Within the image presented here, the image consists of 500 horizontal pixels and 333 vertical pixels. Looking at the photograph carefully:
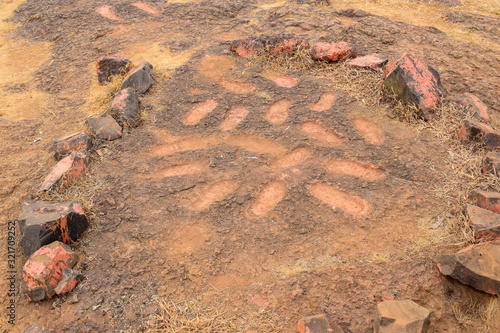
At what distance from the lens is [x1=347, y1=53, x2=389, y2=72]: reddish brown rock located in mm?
3836

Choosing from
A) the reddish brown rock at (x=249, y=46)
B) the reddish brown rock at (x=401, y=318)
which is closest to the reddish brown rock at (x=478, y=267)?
the reddish brown rock at (x=401, y=318)

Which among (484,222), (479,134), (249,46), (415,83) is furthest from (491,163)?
(249,46)

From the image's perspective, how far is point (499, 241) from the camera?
A: 2.09 meters

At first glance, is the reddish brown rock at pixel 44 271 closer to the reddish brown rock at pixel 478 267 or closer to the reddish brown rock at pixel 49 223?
the reddish brown rock at pixel 49 223

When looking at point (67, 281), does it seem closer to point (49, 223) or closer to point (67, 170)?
point (49, 223)

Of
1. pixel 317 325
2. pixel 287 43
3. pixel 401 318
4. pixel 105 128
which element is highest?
pixel 287 43

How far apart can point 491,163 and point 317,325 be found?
1.83 metres

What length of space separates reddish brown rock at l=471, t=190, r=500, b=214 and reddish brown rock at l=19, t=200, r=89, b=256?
2.62 m

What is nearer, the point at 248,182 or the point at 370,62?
the point at 248,182

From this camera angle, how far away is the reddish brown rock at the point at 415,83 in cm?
339

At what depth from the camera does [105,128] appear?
11.0 ft

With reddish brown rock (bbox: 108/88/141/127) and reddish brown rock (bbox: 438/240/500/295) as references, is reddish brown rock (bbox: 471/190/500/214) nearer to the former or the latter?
reddish brown rock (bbox: 438/240/500/295)

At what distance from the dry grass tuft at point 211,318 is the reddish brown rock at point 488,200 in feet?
4.96

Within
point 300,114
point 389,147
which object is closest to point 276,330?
point 389,147
